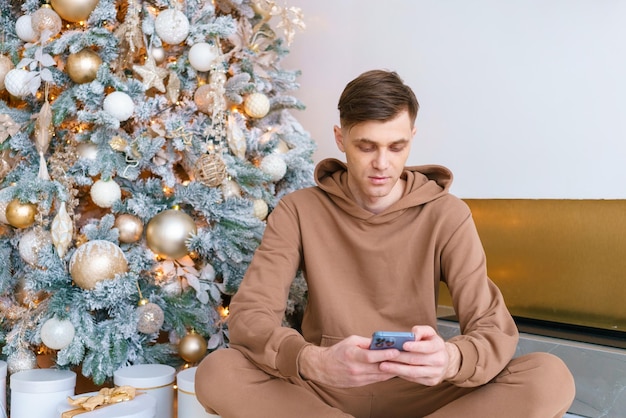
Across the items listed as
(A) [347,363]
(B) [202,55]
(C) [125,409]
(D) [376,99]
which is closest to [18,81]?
(B) [202,55]

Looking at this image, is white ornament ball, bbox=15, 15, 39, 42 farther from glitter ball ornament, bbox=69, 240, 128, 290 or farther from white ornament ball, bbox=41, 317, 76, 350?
white ornament ball, bbox=41, 317, 76, 350

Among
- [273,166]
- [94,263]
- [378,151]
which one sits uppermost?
[378,151]

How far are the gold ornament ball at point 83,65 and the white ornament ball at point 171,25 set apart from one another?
0.72ft

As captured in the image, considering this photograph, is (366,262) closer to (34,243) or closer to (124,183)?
(124,183)

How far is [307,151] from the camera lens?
2.26m

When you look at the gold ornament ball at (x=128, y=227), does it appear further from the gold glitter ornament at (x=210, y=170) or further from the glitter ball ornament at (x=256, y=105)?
the glitter ball ornament at (x=256, y=105)

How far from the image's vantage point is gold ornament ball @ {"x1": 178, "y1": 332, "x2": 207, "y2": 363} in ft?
6.37

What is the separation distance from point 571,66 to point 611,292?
740 mm

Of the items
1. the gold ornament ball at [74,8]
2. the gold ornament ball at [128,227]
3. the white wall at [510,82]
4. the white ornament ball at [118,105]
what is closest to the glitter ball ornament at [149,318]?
the gold ornament ball at [128,227]

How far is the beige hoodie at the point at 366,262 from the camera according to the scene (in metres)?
1.43

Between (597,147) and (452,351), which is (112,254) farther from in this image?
(597,147)

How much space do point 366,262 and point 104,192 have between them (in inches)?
34.6

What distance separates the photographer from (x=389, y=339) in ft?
3.54

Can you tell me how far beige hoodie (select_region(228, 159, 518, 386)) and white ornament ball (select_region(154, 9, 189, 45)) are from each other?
75cm
